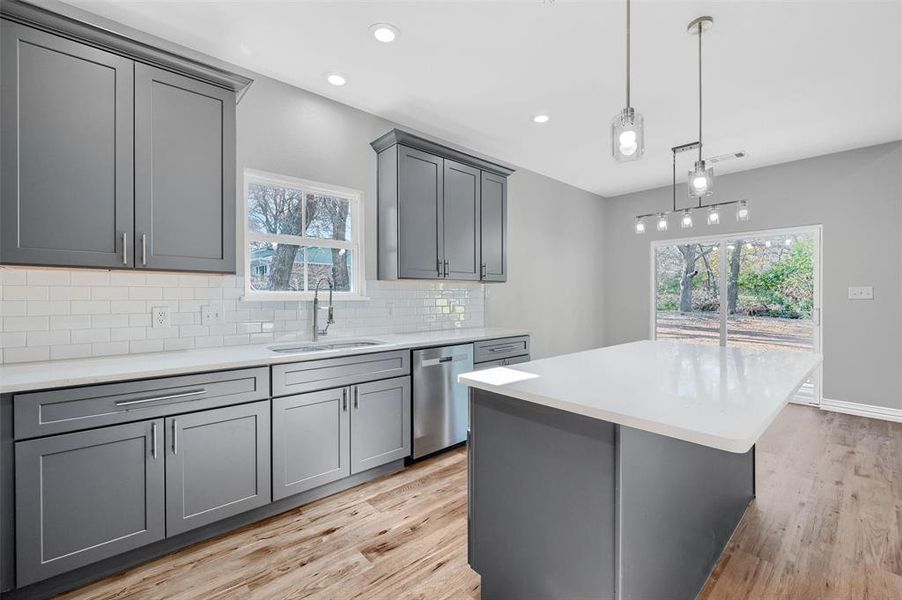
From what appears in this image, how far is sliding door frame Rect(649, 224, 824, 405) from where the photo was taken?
439cm

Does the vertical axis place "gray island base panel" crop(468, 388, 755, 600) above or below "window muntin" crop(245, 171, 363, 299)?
below

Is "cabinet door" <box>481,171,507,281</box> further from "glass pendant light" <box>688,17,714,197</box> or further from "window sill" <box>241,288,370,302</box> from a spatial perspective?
"glass pendant light" <box>688,17,714,197</box>

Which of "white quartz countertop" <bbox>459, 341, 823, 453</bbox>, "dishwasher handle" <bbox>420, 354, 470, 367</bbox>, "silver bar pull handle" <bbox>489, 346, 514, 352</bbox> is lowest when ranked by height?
"dishwasher handle" <bbox>420, 354, 470, 367</bbox>

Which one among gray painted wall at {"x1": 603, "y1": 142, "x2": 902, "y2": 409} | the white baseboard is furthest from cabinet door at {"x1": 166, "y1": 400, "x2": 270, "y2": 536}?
the white baseboard

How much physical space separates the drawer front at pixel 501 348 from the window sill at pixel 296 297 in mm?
1016

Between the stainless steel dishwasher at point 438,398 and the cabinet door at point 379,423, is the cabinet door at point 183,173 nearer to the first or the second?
the cabinet door at point 379,423

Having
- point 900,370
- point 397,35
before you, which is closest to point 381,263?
point 397,35

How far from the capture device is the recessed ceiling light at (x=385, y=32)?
2.28 metres

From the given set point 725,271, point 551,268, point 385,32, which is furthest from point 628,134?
point 725,271

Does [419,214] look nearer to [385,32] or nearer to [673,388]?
[385,32]

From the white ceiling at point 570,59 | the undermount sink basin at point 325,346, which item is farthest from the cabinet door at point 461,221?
the undermount sink basin at point 325,346

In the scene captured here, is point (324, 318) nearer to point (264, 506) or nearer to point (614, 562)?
point (264, 506)

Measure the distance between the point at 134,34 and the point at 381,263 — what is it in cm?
201

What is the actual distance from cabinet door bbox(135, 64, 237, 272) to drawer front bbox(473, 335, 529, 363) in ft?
6.22
